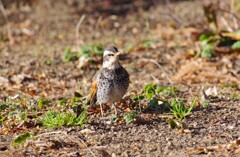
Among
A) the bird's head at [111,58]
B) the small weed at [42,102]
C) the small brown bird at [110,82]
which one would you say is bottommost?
the small weed at [42,102]

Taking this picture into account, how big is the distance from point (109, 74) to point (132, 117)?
627mm

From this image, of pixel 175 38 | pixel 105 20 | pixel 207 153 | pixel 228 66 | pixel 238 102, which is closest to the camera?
pixel 207 153

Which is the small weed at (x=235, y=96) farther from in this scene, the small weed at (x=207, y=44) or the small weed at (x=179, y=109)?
the small weed at (x=207, y=44)

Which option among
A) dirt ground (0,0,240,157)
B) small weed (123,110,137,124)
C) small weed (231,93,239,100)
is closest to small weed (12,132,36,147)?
dirt ground (0,0,240,157)

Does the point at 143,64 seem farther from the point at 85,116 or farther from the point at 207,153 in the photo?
the point at 207,153

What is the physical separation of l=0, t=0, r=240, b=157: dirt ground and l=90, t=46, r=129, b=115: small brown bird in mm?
287

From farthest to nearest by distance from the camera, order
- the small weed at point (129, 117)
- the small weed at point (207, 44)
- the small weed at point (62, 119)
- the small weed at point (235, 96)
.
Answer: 1. the small weed at point (207, 44)
2. the small weed at point (235, 96)
3. the small weed at point (129, 117)
4. the small weed at point (62, 119)

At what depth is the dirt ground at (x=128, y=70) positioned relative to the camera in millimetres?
5797

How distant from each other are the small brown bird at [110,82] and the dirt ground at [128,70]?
0.29 meters

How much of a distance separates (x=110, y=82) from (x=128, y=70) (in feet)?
9.48

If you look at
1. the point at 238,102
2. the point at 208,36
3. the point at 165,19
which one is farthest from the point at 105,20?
the point at 238,102

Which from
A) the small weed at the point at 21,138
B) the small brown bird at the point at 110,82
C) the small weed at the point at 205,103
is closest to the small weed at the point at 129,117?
the small brown bird at the point at 110,82

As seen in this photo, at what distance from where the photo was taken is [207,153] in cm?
556

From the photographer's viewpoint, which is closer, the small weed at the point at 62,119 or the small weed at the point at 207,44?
the small weed at the point at 62,119
